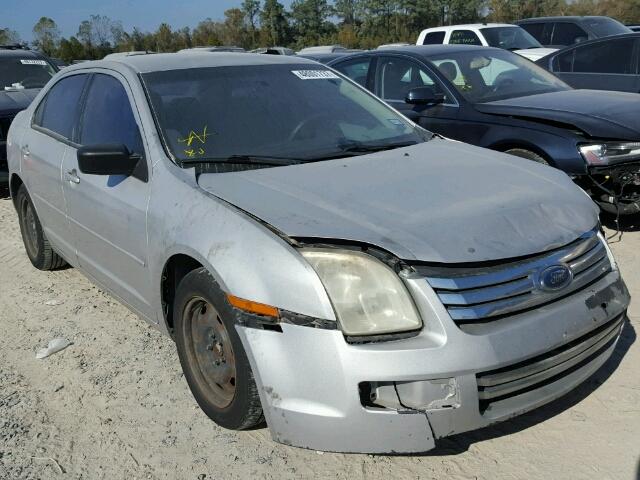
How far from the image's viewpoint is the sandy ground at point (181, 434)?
2.67 m

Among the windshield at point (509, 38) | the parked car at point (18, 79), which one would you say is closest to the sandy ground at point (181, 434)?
the parked car at point (18, 79)

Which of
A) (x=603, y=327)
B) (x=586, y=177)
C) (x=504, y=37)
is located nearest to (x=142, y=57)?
(x=603, y=327)

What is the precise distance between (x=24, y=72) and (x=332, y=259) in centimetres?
861

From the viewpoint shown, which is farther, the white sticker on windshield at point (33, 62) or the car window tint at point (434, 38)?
the car window tint at point (434, 38)

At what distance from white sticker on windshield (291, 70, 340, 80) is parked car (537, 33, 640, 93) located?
5.70 m

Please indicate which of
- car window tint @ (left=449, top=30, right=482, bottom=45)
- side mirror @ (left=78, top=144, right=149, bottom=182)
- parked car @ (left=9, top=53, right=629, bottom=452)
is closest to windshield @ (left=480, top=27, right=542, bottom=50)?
car window tint @ (left=449, top=30, right=482, bottom=45)

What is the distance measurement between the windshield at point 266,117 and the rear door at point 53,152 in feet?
2.98

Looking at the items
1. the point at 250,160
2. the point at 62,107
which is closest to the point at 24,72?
the point at 62,107

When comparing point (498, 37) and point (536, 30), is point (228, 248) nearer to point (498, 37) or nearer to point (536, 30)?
point (498, 37)

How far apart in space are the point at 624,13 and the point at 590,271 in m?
43.0

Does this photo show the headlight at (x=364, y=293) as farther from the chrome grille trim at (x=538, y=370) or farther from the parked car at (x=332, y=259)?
the chrome grille trim at (x=538, y=370)

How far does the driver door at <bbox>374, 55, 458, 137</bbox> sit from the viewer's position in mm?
6148

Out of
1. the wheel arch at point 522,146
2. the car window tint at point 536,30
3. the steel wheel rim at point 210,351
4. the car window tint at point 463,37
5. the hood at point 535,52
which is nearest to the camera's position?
the steel wheel rim at point 210,351

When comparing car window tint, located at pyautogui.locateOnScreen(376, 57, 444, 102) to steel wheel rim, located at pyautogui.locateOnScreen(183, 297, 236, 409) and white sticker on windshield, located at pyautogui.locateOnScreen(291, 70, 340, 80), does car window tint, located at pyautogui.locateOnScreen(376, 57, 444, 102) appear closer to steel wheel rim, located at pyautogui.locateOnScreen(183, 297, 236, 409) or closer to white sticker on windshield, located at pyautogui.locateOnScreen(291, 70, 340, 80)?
white sticker on windshield, located at pyautogui.locateOnScreen(291, 70, 340, 80)
